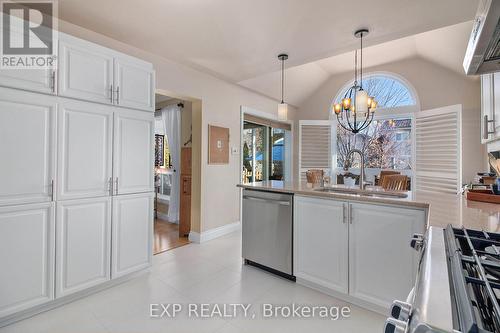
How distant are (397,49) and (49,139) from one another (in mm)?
5105

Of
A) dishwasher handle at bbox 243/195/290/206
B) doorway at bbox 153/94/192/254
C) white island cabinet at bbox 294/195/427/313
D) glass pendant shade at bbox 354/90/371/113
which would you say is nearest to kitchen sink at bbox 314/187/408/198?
white island cabinet at bbox 294/195/427/313

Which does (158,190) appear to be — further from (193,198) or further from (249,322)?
(249,322)

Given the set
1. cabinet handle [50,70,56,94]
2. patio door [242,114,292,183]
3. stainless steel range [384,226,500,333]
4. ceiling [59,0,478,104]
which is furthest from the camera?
patio door [242,114,292,183]

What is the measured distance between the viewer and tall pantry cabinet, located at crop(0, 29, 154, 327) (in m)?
1.75

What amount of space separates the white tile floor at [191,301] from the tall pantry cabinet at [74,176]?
17 centimetres

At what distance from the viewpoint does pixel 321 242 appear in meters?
2.27

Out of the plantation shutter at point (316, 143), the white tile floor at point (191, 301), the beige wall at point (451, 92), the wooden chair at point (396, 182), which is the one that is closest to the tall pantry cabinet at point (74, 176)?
the white tile floor at point (191, 301)

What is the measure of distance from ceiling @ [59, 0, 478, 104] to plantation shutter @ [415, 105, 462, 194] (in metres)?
1.98

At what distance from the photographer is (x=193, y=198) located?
12.5 feet

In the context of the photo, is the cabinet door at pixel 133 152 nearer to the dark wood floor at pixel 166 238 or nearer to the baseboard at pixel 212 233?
the dark wood floor at pixel 166 238

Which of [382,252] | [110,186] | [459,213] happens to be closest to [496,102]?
[459,213]

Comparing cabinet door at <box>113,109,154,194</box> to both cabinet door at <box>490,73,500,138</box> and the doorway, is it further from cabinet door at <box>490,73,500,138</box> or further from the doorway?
cabinet door at <box>490,73,500,138</box>

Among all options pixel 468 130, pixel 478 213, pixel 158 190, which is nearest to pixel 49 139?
pixel 478 213

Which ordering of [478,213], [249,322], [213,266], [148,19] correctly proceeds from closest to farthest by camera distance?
[478,213] → [249,322] → [148,19] → [213,266]
